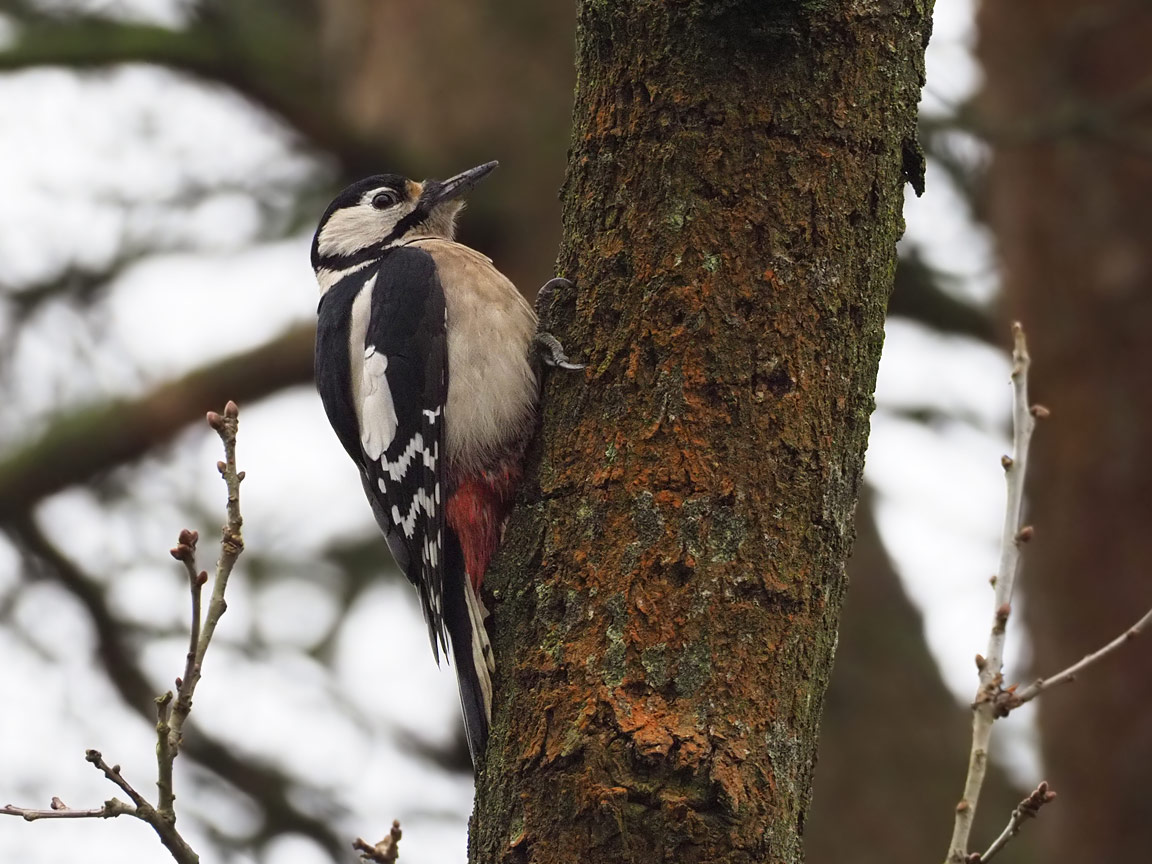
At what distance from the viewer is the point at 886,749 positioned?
6.39 meters

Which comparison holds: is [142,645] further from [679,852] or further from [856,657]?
[679,852]

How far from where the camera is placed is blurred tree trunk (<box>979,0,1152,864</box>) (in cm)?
561

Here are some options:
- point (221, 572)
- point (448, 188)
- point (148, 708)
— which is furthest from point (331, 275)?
point (221, 572)

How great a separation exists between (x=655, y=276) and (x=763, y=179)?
10.3 inches

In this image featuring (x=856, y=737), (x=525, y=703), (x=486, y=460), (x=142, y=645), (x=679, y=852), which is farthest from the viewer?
(x=856, y=737)

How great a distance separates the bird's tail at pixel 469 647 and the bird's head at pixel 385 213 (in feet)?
5.08

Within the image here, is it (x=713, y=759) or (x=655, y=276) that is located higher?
(x=655, y=276)

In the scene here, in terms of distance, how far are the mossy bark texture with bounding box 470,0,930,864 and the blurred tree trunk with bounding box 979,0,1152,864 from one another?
3.18m

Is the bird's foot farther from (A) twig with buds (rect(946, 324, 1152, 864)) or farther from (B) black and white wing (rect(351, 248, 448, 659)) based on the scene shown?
(A) twig with buds (rect(946, 324, 1152, 864))

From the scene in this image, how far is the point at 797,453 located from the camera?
240 centimetres

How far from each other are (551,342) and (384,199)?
2.00 metres

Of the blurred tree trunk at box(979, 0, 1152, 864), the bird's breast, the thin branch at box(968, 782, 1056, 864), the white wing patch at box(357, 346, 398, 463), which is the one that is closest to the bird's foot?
the bird's breast

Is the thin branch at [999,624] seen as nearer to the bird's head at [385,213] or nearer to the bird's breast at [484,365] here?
the bird's breast at [484,365]

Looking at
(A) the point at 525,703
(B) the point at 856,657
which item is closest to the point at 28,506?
(B) the point at 856,657
